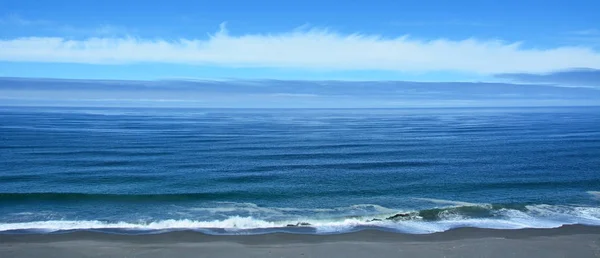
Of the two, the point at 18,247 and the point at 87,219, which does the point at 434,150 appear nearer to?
the point at 87,219

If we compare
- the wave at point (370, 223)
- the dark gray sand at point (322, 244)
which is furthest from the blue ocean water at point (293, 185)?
the dark gray sand at point (322, 244)

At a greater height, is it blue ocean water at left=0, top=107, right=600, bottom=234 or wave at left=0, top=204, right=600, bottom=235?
blue ocean water at left=0, top=107, right=600, bottom=234

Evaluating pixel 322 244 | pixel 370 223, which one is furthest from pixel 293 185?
pixel 322 244

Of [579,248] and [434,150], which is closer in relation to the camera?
[579,248]

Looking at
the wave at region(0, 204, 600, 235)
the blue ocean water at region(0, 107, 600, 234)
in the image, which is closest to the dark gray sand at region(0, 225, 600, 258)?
the wave at region(0, 204, 600, 235)

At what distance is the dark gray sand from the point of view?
17.2 meters

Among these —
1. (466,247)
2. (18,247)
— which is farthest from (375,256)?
(18,247)

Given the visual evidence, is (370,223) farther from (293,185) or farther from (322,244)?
(293,185)

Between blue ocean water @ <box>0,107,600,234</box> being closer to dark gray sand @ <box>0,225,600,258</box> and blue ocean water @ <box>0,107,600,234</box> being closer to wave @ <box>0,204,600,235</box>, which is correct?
wave @ <box>0,204,600,235</box>

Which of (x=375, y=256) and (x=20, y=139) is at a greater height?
(x=20, y=139)

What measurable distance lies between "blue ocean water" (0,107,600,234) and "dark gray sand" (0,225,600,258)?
118cm

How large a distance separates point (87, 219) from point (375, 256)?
13.9 metres

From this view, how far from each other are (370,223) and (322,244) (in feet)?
12.7

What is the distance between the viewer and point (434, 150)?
4394 cm
